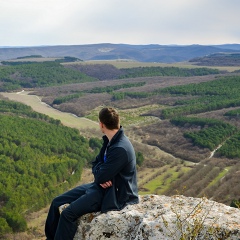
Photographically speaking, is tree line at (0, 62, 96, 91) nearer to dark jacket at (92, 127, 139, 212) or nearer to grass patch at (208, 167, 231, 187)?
grass patch at (208, 167, 231, 187)

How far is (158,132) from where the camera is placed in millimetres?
57781

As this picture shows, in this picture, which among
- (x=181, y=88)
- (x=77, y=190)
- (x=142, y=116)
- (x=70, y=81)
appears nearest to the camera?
(x=77, y=190)

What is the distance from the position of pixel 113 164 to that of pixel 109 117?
2.54 feet

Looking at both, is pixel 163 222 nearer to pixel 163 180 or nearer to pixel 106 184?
pixel 106 184

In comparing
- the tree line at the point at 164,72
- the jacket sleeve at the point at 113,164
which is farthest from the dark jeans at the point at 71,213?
the tree line at the point at 164,72

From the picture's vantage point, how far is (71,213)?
661 cm

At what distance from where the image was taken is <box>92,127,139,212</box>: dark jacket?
6.58 m

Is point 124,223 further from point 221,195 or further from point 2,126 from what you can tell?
point 2,126

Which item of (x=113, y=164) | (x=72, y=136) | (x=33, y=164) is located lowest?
A: (x=72, y=136)

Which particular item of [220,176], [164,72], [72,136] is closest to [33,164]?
[72,136]

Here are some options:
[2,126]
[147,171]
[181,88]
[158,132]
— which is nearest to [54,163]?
[147,171]

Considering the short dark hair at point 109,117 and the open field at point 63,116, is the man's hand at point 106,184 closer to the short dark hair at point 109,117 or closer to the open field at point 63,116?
the short dark hair at point 109,117

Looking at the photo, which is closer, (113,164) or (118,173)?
(113,164)

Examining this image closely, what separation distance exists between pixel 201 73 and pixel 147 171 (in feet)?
319
